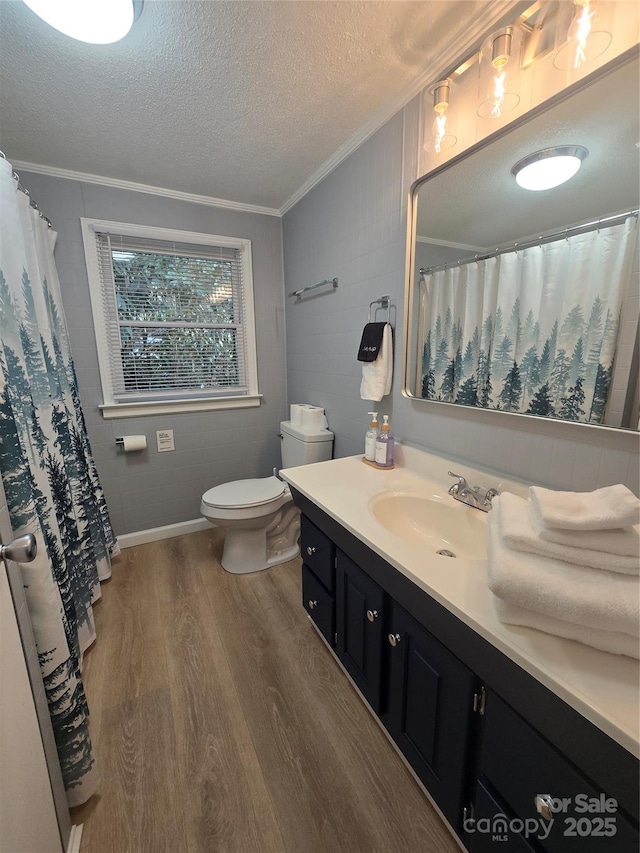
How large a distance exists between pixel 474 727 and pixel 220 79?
2.14 metres

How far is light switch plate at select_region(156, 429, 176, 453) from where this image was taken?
2.31 meters

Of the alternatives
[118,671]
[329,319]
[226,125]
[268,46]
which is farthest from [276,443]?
[268,46]

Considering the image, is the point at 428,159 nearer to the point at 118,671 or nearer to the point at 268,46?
the point at 268,46

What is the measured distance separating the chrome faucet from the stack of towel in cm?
45

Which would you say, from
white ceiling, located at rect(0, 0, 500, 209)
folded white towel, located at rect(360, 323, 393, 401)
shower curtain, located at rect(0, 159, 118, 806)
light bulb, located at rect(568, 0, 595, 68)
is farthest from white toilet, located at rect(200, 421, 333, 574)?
light bulb, located at rect(568, 0, 595, 68)

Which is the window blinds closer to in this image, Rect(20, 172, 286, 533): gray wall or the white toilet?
Rect(20, 172, 286, 533): gray wall

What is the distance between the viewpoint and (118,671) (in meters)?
1.45

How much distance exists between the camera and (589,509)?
61 centimetres

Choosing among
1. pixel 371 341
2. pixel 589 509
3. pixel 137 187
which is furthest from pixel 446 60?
pixel 137 187

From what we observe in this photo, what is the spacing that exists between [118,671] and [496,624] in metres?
1.58

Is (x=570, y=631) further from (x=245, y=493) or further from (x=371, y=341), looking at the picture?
(x=245, y=493)

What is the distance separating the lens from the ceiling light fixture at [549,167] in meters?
0.89

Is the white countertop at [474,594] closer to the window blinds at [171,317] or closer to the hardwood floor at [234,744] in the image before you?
the hardwood floor at [234,744]

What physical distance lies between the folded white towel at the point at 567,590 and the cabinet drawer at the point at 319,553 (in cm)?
73
